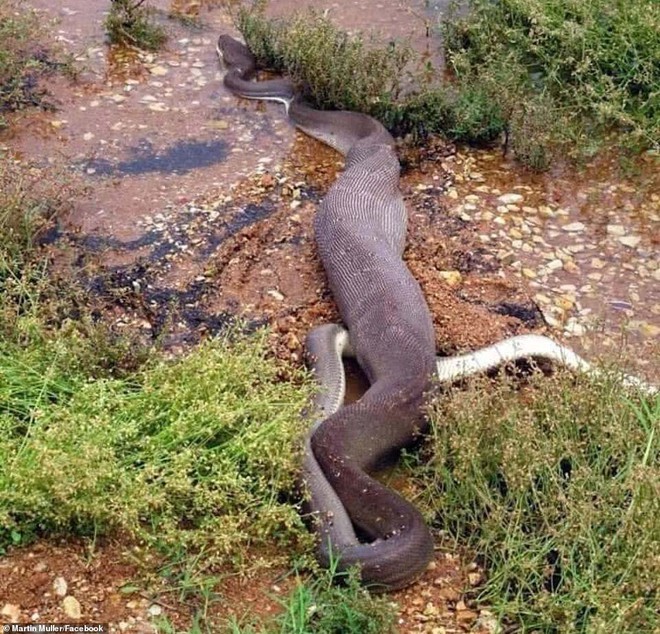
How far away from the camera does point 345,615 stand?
3.69 meters

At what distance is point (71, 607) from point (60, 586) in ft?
0.32

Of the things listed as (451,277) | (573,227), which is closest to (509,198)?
(573,227)

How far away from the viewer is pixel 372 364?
5137 mm

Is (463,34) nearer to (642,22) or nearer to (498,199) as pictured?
(642,22)

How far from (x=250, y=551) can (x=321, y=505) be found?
361 mm

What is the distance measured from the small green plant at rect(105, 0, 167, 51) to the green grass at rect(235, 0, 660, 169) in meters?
1.27

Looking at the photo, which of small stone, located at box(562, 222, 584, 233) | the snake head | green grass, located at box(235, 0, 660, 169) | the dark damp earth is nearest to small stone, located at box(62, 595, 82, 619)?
the dark damp earth

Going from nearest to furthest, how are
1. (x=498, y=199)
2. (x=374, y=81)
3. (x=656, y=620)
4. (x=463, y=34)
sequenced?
(x=656, y=620), (x=498, y=199), (x=374, y=81), (x=463, y=34)

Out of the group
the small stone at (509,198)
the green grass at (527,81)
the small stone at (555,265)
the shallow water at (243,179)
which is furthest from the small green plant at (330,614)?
A: the green grass at (527,81)

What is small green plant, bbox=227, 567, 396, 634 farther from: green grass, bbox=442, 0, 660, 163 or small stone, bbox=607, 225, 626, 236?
green grass, bbox=442, 0, 660, 163

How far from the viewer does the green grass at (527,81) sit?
22.9 ft

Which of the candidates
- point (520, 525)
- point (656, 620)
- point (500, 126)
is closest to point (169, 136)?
point (500, 126)

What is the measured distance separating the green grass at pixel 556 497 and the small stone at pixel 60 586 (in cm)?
144

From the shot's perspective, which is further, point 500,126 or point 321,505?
point 500,126
